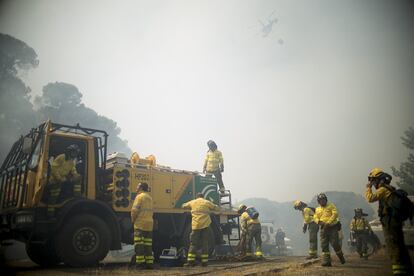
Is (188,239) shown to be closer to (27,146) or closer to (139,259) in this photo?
(139,259)

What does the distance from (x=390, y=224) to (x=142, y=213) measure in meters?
5.52

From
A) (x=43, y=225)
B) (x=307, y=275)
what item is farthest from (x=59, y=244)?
(x=307, y=275)

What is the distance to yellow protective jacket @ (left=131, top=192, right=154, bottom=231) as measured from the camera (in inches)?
318

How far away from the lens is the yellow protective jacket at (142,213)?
8086 mm

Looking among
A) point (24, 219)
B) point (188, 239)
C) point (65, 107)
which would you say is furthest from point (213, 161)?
point (65, 107)

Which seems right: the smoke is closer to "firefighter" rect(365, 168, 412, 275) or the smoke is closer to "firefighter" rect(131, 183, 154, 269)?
"firefighter" rect(131, 183, 154, 269)

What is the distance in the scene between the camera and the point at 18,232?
25.8 feet

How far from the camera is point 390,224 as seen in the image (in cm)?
558

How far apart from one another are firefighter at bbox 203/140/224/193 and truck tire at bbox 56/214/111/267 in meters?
4.88

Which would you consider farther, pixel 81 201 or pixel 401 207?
pixel 81 201

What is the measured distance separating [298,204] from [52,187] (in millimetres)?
8272

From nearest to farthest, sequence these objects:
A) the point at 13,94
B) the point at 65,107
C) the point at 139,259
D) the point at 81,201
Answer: the point at 139,259 → the point at 81,201 → the point at 13,94 → the point at 65,107

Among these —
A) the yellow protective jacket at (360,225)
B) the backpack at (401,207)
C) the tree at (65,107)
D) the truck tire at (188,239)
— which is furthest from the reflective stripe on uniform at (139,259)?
the tree at (65,107)

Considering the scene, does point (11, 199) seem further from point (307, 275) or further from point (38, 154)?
point (307, 275)
